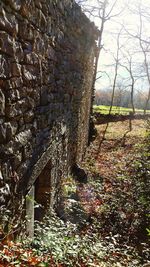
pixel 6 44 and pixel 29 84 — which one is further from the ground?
pixel 6 44

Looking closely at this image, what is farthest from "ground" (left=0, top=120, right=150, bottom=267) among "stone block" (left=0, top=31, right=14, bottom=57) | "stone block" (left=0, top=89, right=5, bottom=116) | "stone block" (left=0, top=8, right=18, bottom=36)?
"stone block" (left=0, top=8, right=18, bottom=36)

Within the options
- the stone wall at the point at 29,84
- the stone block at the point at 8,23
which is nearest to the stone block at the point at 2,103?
the stone wall at the point at 29,84

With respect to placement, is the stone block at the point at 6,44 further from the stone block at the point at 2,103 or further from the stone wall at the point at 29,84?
the stone block at the point at 2,103

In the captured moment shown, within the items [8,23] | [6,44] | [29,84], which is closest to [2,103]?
[6,44]

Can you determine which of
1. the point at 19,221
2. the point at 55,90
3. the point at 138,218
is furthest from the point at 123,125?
the point at 19,221

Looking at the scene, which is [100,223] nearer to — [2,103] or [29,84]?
[29,84]

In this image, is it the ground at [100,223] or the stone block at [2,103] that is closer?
the stone block at [2,103]

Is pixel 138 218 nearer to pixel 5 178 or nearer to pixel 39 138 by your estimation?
pixel 39 138

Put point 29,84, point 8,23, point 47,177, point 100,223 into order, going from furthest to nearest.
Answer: point 100,223
point 47,177
point 29,84
point 8,23

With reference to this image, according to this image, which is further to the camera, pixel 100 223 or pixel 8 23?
pixel 100 223

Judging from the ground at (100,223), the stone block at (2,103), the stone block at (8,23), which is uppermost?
the stone block at (8,23)

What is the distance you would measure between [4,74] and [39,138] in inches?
62.5

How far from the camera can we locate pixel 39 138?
12.8 ft

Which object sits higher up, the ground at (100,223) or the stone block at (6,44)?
the stone block at (6,44)
